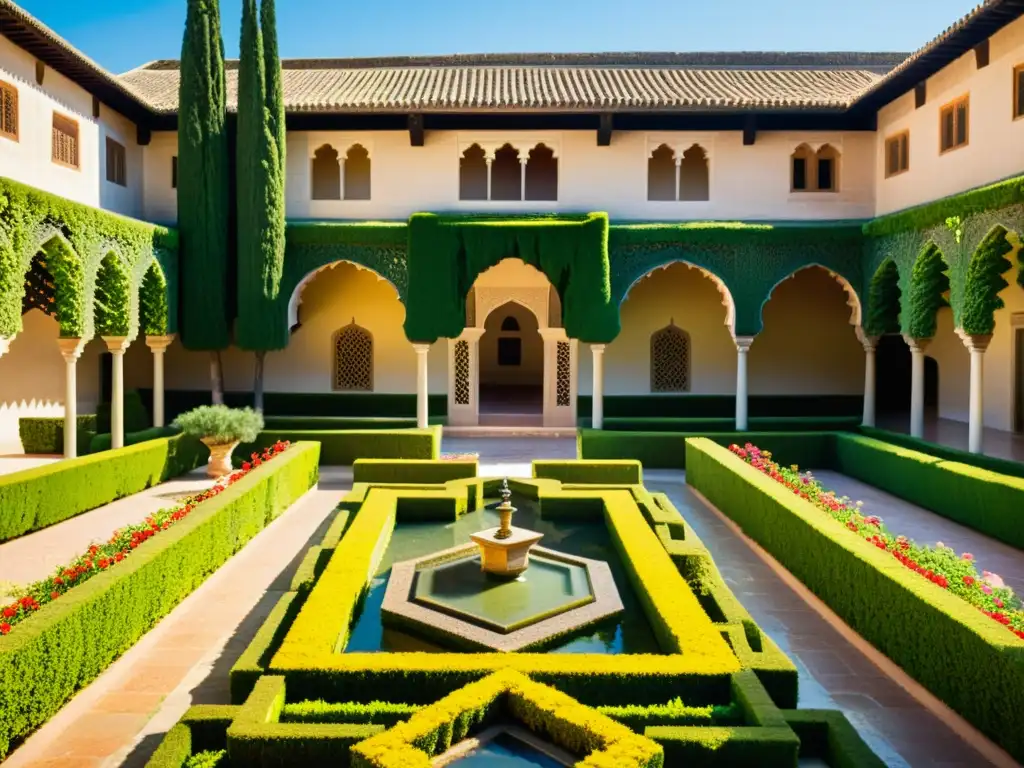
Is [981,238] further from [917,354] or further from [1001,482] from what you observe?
[1001,482]

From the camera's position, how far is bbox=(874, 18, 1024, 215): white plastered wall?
1343 cm

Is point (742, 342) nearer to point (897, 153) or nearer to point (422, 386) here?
point (897, 153)

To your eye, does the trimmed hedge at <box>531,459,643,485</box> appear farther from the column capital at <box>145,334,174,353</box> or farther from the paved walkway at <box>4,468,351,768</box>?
Result: the column capital at <box>145,334,174,353</box>

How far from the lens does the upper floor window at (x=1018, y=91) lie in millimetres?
13156

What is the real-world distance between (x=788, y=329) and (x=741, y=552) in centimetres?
1236

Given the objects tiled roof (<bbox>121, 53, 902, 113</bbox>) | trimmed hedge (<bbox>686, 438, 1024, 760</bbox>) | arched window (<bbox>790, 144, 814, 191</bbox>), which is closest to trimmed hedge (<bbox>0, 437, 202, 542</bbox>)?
tiled roof (<bbox>121, 53, 902, 113</bbox>)

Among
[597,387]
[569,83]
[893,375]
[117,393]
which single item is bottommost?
[117,393]

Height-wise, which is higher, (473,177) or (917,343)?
(473,177)

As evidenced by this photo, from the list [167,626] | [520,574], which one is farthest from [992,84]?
[167,626]

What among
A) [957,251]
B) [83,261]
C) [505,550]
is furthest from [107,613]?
[957,251]

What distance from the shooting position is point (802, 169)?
1980 cm

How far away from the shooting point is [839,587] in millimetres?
7805

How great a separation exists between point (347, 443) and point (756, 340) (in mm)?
11464

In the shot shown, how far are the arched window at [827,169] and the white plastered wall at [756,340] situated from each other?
2.51 metres
